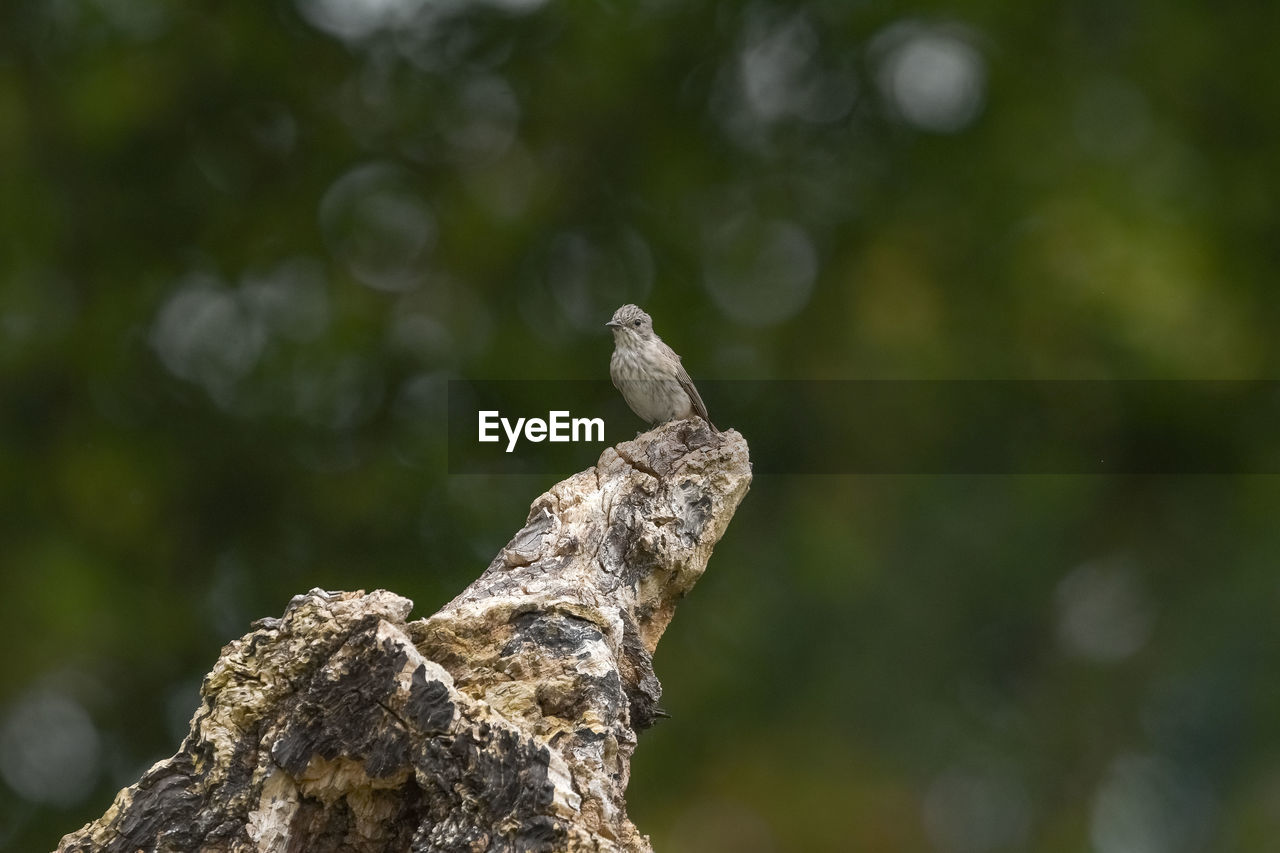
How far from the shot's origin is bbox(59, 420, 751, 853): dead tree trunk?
3486 millimetres

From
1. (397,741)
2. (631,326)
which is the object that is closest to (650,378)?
(631,326)

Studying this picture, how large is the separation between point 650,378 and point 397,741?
13.3ft

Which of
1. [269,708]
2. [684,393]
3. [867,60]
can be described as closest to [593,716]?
[269,708]

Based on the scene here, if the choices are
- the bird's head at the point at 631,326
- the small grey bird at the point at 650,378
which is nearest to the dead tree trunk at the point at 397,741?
the small grey bird at the point at 650,378

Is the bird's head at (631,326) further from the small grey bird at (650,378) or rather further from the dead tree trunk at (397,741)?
the dead tree trunk at (397,741)

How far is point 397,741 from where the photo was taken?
11.6 ft

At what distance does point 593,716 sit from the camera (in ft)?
12.4

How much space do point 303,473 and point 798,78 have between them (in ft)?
14.2

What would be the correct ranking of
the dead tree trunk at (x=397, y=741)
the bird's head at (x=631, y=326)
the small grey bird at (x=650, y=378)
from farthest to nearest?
the bird's head at (x=631, y=326) < the small grey bird at (x=650, y=378) < the dead tree trunk at (x=397, y=741)

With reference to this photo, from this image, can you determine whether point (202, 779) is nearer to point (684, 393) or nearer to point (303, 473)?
point (684, 393)

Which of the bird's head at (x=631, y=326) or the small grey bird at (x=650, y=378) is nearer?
the small grey bird at (x=650, y=378)

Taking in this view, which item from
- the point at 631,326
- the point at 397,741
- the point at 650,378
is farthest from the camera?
the point at 631,326

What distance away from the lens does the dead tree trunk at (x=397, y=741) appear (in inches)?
137

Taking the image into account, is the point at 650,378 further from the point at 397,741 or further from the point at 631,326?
the point at 397,741
